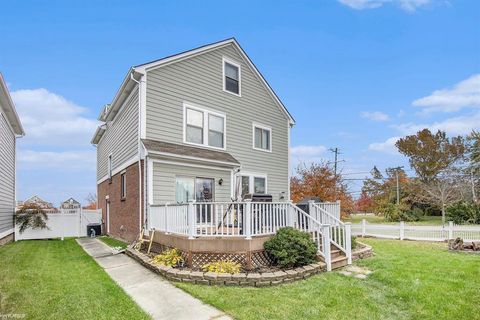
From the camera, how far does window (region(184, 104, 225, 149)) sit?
1262cm

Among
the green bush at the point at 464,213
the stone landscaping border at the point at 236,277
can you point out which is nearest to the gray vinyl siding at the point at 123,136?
the stone landscaping border at the point at 236,277

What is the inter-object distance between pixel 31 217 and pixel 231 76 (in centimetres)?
1234

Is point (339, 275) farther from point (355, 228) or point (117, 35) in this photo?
point (117, 35)

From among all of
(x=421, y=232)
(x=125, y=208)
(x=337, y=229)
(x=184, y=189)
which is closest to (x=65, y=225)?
(x=125, y=208)

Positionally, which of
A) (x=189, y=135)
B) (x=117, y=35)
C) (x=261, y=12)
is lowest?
(x=189, y=135)

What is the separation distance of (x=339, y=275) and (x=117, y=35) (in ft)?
45.6

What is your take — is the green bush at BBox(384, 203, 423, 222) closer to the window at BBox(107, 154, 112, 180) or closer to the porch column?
the window at BBox(107, 154, 112, 180)

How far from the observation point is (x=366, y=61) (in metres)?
19.3

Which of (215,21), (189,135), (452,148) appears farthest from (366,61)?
(452,148)

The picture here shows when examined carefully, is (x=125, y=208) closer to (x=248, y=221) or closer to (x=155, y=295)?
(x=248, y=221)

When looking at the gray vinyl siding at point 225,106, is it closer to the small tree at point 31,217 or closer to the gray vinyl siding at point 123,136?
the gray vinyl siding at point 123,136

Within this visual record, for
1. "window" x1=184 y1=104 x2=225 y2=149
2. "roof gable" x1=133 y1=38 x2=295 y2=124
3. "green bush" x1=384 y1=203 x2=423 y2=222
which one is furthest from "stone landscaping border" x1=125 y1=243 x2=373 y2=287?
"green bush" x1=384 y1=203 x2=423 y2=222

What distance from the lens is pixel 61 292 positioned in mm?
6277

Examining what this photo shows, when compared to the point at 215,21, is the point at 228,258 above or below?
below
